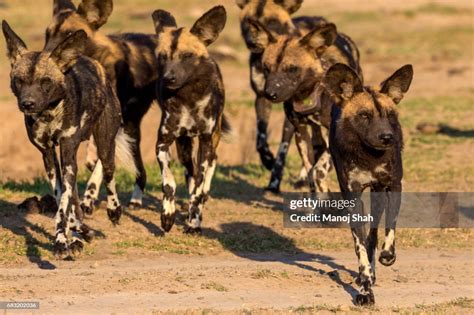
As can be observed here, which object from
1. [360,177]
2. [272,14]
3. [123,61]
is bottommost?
[360,177]

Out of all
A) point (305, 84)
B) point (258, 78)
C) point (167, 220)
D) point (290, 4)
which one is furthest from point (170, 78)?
point (290, 4)

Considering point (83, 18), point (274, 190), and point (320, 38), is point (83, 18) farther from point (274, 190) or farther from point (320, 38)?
point (274, 190)

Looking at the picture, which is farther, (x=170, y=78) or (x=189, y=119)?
(x=189, y=119)

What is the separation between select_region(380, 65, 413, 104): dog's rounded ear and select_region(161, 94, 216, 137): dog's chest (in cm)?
203

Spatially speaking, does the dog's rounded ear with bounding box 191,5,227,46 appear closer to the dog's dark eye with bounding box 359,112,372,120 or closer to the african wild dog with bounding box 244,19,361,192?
the african wild dog with bounding box 244,19,361,192

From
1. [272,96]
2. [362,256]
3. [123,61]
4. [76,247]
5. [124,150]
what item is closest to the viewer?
[362,256]

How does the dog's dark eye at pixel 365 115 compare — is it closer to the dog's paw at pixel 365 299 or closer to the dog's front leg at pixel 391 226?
the dog's front leg at pixel 391 226

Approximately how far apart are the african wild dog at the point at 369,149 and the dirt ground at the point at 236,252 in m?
0.36

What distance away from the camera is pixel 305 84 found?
9.49 m

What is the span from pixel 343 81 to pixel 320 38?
222 cm

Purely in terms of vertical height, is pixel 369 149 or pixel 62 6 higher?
pixel 62 6

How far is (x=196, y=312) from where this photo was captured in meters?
6.49

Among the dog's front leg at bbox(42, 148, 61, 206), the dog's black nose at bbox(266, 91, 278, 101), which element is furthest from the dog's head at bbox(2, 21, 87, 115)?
the dog's black nose at bbox(266, 91, 278, 101)

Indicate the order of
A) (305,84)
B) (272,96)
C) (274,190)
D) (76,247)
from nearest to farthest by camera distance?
(76,247) → (272,96) → (305,84) → (274,190)
